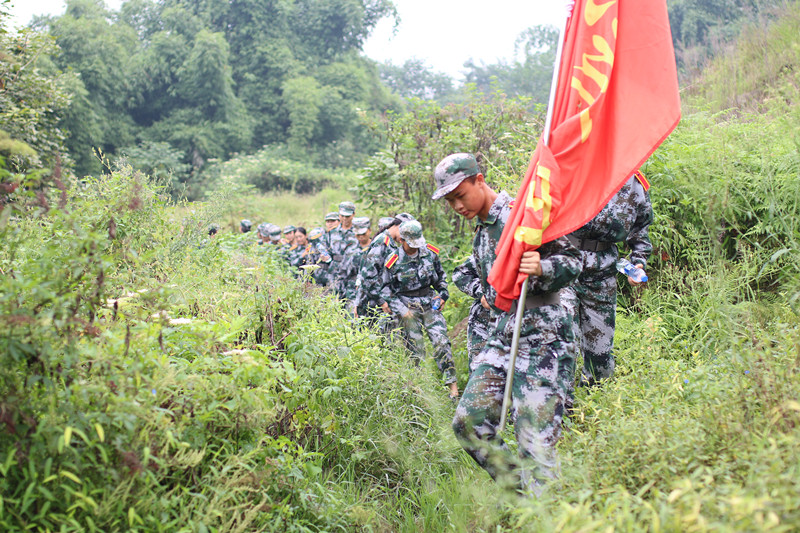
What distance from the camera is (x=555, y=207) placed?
130 inches

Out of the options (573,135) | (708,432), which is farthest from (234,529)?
(573,135)

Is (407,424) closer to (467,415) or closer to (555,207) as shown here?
(467,415)

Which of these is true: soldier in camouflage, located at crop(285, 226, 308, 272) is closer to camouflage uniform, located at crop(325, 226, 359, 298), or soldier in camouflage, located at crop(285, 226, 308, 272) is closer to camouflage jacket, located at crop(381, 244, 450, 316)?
camouflage uniform, located at crop(325, 226, 359, 298)

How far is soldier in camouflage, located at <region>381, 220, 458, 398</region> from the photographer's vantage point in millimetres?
6371

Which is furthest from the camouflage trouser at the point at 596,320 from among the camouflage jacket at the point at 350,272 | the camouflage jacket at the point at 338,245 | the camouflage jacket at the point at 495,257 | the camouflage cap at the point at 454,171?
the camouflage jacket at the point at 338,245

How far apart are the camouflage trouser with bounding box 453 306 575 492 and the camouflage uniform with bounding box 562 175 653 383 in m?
1.12

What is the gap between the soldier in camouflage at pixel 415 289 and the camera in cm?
637

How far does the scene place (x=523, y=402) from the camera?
3.23 m

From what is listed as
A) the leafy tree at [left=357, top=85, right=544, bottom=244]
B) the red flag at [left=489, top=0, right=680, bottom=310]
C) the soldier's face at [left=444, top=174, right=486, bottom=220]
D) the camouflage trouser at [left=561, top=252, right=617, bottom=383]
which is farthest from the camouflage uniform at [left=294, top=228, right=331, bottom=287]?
the red flag at [left=489, top=0, right=680, bottom=310]

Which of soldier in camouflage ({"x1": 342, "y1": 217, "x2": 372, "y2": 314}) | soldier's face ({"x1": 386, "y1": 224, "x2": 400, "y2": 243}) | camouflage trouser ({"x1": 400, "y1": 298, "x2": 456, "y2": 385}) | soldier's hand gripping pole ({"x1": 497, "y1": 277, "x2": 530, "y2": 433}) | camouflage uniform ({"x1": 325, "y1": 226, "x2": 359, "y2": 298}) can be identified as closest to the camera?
soldier's hand gripping pole ({"x1": 497, "y1": 277, "x2": 530, "y2": 433})

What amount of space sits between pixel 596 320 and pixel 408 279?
2.47m

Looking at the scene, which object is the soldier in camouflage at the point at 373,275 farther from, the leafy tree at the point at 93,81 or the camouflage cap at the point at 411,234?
the leafy tree at the point at 93,81

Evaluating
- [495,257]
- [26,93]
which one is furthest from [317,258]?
[495,257]

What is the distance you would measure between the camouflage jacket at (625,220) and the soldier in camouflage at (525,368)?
3.34ft
